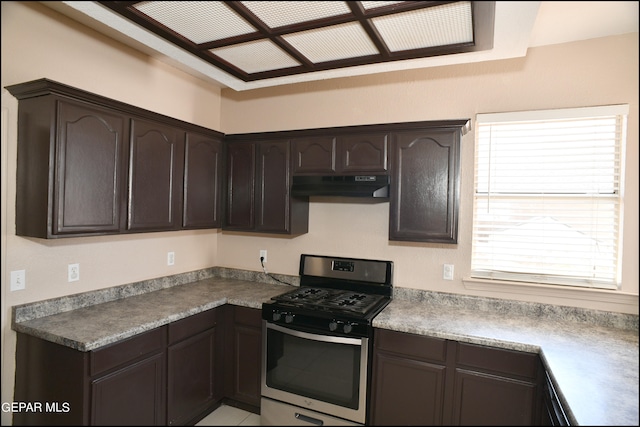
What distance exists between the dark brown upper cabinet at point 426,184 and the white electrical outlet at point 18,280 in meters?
2.17

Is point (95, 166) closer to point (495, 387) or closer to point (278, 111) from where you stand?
point (278, 111)

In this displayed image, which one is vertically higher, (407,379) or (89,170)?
(89,170)

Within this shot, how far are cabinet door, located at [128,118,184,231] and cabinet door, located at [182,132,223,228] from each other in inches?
2.7

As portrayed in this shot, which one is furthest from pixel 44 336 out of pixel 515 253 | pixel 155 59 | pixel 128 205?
pixel 515 253

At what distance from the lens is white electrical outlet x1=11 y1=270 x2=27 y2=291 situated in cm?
199

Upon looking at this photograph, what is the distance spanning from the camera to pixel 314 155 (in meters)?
2.76

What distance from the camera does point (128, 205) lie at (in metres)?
2.32

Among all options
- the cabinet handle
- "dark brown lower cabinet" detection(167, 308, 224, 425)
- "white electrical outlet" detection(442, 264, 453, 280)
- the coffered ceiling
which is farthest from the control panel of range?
the coffered ceiling

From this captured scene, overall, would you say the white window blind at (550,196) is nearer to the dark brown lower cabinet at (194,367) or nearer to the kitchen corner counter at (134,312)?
the kitchen corner counter at (134,312)

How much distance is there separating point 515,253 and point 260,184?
1890 millimetres

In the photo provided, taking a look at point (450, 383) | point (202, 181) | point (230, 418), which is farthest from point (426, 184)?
point (230, 418)

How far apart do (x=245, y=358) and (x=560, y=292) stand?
2111 mm

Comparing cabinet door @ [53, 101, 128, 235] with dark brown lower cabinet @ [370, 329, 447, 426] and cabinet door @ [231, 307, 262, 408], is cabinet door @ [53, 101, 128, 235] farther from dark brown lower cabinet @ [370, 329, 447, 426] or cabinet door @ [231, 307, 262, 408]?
dark brown lower cabinet @ [370, 329, 447, 426]

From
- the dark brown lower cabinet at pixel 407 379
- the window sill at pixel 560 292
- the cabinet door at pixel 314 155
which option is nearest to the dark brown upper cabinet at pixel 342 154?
the cabinet door at pixel 314 155
